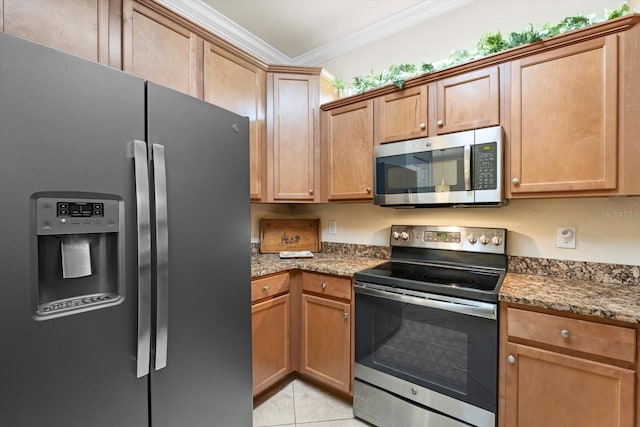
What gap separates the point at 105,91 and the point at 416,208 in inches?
74.3

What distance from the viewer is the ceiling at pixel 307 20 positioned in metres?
2.06

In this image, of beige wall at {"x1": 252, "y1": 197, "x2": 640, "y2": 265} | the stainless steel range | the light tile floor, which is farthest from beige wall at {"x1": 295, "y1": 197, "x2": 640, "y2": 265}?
the light tile floor

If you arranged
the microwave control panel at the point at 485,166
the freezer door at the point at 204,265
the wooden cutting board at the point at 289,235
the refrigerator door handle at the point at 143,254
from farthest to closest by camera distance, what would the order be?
the wooden cutting board at the point at 289,235 < the microwave control panel at the point at 485,166 < the freezer door at the point at 204,265 < the refrigerator door handle at the point at 143,254

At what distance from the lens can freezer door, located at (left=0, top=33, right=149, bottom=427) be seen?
0.73 metres

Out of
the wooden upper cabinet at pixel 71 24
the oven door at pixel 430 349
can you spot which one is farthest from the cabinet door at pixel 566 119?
the wooden upper cabinet at pixel 71 24

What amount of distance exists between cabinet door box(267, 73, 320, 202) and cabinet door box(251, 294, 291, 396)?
32.0 inches

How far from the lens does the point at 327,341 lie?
6.37 ft

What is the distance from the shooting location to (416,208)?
214cm

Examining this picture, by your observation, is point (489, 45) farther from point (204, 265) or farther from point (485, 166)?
point (204, 265)

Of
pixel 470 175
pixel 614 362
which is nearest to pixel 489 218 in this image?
pixel 470 175

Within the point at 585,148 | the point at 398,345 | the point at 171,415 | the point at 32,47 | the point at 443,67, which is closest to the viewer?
the point at 32,47

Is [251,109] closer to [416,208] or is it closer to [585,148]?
[416,208]

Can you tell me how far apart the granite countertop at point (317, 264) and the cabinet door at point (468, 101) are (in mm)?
1016

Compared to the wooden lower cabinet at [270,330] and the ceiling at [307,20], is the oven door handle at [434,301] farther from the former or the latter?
the ceiling at [307,20]
